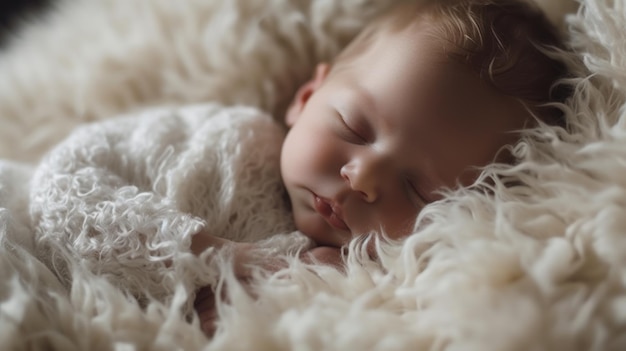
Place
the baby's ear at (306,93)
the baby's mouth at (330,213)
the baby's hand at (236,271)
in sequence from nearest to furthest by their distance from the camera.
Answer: the baby's hand at (236,271)
the baby's mouth at (330,213)
the baby's ear at (306,93)

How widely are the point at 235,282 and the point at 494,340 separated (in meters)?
0.29

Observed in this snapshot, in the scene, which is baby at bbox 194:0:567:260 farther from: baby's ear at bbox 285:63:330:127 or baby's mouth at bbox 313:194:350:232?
baby's ear at bbox 285:63:330:127

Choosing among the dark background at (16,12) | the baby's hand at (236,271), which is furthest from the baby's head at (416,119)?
the dark background at (16,12)

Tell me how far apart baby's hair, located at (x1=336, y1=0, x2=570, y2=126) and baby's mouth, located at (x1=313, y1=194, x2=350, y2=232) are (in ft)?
0.86

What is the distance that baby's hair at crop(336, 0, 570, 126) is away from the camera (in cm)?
88

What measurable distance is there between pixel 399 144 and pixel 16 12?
1.10 meters

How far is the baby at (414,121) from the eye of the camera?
2.81 ft

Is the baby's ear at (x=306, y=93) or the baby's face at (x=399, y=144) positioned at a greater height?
the baby's ear at (x=306, y=93)

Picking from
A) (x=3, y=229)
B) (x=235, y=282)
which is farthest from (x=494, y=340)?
(x=3, y=229)

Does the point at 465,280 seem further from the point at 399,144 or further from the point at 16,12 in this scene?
the point at 16,12

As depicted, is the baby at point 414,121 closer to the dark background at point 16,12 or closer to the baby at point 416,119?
the baby at point 416,119

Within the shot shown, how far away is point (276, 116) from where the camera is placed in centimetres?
121

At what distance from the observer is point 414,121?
860 mm

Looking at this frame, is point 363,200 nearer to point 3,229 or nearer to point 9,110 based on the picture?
point 3,229
